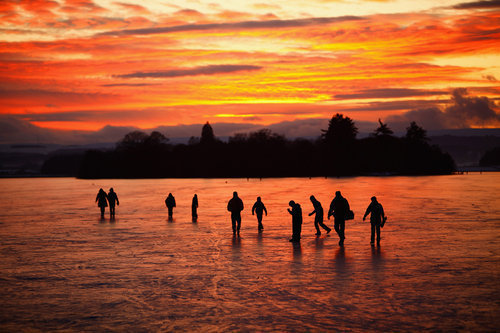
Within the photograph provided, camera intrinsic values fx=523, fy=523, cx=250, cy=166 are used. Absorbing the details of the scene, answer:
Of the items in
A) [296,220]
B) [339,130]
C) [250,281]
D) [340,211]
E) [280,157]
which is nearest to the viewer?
[250,281]

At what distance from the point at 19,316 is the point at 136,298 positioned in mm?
2112

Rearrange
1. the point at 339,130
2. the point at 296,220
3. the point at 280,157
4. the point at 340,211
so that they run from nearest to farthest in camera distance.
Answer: the point at 340,211 → the point at 296,220 → the point at 339,130 → the point at 280,157

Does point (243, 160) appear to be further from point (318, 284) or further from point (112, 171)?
point (318, 284)

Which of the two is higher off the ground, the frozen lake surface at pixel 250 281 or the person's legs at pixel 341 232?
the person's legs at pixel 341 232

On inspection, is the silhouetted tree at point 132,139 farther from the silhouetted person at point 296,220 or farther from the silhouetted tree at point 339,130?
the silhouetted person at point 296,220

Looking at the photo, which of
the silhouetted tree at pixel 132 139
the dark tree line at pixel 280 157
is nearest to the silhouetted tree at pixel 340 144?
the dark tree line at pixel 280 157

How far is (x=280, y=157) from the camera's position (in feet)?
577

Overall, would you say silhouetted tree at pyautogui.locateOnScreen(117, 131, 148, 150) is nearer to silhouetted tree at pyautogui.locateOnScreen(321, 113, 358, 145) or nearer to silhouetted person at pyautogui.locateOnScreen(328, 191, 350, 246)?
silhouetted tree at pyautogui.locateOnScreen(321, 113, 358, 145)

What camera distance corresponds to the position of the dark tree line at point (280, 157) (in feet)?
491

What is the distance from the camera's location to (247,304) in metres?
9.61

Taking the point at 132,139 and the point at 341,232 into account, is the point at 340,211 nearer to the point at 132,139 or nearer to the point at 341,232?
the point at 341,232

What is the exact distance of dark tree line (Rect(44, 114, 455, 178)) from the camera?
491 feet

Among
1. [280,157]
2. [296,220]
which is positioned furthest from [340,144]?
[296,220]

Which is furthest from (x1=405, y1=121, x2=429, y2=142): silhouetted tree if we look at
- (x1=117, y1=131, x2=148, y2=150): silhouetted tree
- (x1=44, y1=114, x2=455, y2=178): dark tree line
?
(x1=117, y1=131, x2=148, y2=150): silhouetted tree
